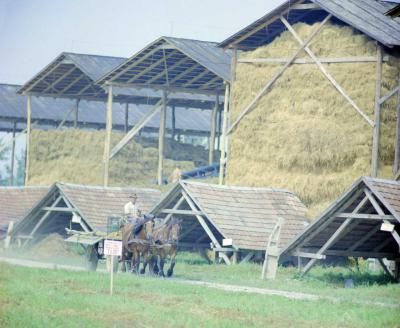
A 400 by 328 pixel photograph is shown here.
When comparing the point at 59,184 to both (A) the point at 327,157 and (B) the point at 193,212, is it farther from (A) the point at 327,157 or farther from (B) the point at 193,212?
(A) the point at 327,157

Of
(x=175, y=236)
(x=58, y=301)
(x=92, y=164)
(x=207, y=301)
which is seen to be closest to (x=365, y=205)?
(x=175, y=236)

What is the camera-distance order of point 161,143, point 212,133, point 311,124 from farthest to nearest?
point 212,133
point 161,143
point 311,124

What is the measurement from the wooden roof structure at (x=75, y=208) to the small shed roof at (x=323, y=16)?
6.43 meters

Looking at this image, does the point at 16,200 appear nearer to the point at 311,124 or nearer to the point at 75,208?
the point at 75,208

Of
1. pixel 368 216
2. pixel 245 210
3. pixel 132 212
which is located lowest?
pixel 132 212

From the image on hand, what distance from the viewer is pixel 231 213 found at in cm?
3184

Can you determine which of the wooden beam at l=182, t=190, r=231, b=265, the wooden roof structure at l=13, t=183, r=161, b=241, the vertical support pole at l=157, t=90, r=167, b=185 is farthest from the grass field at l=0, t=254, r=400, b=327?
the vertical support pole at l=157, t=90, r=167, b=185

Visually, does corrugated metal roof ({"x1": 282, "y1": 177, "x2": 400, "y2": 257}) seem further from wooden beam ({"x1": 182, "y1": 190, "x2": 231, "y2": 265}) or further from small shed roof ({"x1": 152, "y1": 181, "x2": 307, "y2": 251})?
wooden beam ({"x1": 182, "y1": 190, "x2": 231, "y2": 265})

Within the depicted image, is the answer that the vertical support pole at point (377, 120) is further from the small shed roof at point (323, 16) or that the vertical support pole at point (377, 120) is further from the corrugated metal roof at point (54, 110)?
the corrugated metal roof at point (54, 110)

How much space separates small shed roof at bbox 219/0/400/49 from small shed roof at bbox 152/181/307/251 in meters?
5.90

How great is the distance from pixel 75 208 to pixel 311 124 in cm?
805

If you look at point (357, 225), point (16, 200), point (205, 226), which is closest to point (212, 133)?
point (16, 200)

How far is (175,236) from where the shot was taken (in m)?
28.2

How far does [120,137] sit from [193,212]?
1401cm
